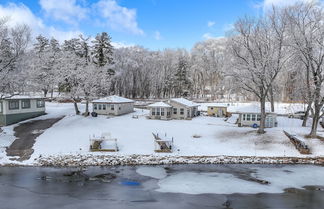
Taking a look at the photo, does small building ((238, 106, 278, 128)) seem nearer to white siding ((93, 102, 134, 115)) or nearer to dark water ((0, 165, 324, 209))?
dark water ((0, 165, 324, 209))

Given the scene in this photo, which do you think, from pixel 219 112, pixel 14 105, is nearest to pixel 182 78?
pixel 219 112

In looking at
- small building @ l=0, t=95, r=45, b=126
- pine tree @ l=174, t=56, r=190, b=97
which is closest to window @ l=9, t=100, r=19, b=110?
small building @ l=0, t=95, r=45, b=126

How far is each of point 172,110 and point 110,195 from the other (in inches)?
945

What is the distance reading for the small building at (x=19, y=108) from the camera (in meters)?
31.3

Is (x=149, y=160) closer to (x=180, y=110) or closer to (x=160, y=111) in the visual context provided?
(x=160, y=111)

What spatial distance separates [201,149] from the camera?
2444 cm

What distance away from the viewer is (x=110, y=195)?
15.0m

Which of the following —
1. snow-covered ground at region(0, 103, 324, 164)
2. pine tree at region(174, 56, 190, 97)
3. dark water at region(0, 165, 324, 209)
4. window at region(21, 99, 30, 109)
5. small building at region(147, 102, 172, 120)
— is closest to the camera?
dark water at region(0, 165, 324, 209)

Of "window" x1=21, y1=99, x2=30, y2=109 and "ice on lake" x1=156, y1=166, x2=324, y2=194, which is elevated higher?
"window" x1=21, y1=99, x2=30, y2=109

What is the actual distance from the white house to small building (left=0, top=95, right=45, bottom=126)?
16.2 metres

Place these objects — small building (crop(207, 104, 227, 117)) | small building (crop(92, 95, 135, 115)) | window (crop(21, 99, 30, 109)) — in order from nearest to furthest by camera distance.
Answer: window (crop(21, 99, 30, 109)) → small building (crop(92, 95, 135, 115)) → small building (crop(207, 104, 227, 117))

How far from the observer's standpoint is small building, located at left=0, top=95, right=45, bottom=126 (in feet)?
103

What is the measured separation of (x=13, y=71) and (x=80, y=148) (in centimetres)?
1233

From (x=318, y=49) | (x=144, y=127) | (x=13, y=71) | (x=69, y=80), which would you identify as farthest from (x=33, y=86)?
(x=318, y=49)
